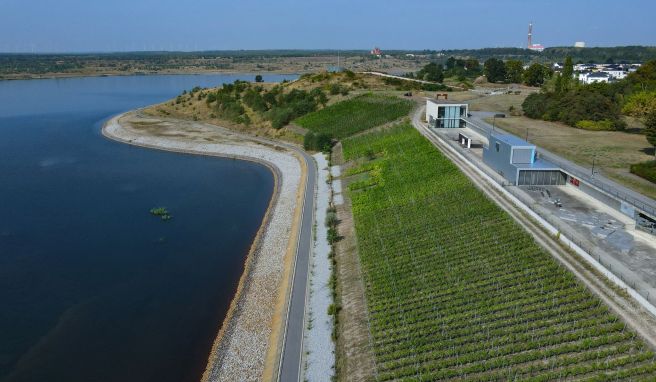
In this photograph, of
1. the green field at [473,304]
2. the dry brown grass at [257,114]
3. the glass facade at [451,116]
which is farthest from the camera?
the dry brown grass at [257,114]

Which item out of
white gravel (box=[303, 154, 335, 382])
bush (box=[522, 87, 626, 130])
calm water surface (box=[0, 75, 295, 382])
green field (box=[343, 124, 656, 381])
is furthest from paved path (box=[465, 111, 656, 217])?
calm water surface (box=[0, 75, 295, 382])

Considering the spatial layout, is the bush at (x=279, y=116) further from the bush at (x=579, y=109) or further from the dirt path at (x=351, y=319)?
the dirt path at (x=351, y=319)

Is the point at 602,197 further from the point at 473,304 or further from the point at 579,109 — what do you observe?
the point at 579,109

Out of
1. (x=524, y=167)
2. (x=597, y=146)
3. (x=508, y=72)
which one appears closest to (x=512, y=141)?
(x=524, y=167)

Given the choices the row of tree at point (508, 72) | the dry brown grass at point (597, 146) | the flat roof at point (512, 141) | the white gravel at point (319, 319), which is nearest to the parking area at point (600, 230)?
the flat roof at point (512, 141)

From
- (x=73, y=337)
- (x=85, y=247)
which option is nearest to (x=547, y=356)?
(x=73, y=337)
